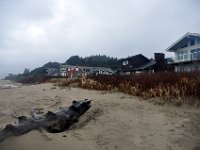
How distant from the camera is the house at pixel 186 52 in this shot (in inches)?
1281

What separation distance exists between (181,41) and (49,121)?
1264 inches

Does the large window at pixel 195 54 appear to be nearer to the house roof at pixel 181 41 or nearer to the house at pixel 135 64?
the house roof at pixel 181 41

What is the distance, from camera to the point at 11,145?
17.2 ft

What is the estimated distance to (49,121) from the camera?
A: 6.26 metres

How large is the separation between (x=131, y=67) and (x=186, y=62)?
57.0 ft

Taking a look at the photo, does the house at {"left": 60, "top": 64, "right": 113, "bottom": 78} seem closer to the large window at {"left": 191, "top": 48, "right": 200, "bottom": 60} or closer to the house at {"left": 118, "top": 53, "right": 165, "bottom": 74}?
the house at {"left": 118, "top": 53, "right": 165, "bottom": 74}

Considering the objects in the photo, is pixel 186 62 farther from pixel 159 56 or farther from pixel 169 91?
pixel 169 91

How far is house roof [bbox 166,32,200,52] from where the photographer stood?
33062mm

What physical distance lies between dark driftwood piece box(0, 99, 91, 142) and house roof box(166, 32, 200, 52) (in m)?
28.3

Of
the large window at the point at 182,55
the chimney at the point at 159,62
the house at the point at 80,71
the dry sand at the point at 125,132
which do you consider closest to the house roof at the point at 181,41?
the large window at the point at 182,55

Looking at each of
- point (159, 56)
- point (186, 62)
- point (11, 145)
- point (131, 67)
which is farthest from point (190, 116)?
point (131, 67)

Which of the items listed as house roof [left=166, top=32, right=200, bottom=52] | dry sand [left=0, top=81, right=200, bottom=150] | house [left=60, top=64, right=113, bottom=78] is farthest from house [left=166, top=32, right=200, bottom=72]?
dry sand [left=0, top=81, right=200, bottom=150]

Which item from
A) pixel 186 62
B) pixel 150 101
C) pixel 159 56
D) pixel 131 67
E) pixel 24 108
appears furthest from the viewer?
pixel 131 67

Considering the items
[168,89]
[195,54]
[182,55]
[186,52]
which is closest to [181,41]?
[186,52]
